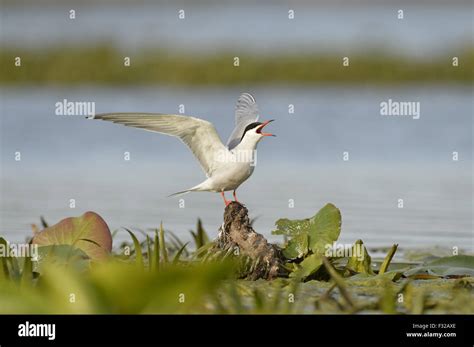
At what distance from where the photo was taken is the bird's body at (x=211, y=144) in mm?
7766

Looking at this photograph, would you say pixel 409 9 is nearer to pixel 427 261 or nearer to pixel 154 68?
pixel 154 68

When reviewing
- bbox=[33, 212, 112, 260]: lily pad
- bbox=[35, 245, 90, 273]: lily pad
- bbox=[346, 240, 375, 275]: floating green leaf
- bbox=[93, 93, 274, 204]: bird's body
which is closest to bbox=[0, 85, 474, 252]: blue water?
bbox=[346, 240, 375, 275]: floating green leaf

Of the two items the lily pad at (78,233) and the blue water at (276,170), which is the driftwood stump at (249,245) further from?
the blue water at (276,170)

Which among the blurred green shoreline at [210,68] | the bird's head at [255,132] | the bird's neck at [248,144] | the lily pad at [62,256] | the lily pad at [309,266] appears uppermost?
the blurred green shoreline at [210,68]

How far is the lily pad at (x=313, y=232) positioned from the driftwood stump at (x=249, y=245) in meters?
0.21

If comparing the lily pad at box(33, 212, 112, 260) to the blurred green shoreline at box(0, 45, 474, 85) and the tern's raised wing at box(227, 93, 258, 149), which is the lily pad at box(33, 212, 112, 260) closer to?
the tern's raised wing at box(227, 93, 258, 149)

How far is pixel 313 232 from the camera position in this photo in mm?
7719

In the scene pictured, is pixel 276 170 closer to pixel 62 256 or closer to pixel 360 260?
pixel 360 260

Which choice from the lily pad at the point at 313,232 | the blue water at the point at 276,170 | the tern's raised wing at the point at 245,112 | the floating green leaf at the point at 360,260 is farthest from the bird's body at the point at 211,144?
the blue water at the point at 276,170

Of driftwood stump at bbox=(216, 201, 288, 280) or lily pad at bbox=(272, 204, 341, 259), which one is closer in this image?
driftwood stump at bbox=(216, 201, 288, 280)

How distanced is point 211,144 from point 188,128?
0.24m

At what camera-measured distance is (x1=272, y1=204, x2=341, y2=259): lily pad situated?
25.0 ft

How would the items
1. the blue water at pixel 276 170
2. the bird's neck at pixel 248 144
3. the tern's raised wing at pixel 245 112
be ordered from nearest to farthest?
the bird's neck at pixel 248 144 → the tern's raised wing at pixel 245 112 → the blue water at pixel 276 170

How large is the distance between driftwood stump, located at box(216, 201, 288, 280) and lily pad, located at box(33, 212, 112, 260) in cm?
88
